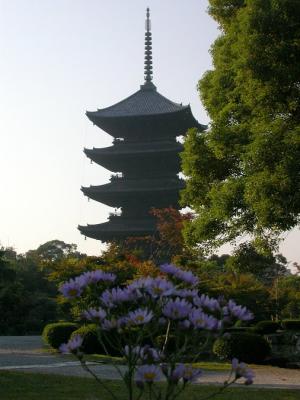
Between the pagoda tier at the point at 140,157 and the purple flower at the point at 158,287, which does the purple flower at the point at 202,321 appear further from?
the pagoda tier at the point at 140,157

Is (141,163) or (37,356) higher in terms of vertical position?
(141,163)

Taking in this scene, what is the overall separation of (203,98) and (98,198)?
27.2 m

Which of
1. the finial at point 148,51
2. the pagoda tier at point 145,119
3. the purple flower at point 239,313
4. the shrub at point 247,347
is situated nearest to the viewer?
the purple flower at point 239,313

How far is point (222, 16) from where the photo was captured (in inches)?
573

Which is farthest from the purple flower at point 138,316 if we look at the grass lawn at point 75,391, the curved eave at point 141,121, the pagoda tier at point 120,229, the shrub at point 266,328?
the curved eave at point 141,121

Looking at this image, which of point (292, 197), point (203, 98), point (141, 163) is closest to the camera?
point (292, 197)

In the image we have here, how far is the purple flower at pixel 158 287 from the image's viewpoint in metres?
3.12

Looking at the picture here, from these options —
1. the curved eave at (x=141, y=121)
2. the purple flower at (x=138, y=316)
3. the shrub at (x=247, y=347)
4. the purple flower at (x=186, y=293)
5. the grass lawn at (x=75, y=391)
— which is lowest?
the grass lawn at (x=75, y=391)

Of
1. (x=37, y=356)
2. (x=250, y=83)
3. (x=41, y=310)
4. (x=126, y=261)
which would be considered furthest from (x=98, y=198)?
(x=250, y=83)

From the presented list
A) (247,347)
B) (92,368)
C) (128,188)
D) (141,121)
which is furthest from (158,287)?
(141,121)

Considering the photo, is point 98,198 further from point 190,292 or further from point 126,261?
point 190,292

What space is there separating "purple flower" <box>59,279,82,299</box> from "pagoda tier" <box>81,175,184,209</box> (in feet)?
114

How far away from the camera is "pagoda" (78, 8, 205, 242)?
3931cm

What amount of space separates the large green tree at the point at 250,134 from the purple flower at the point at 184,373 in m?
8.88
